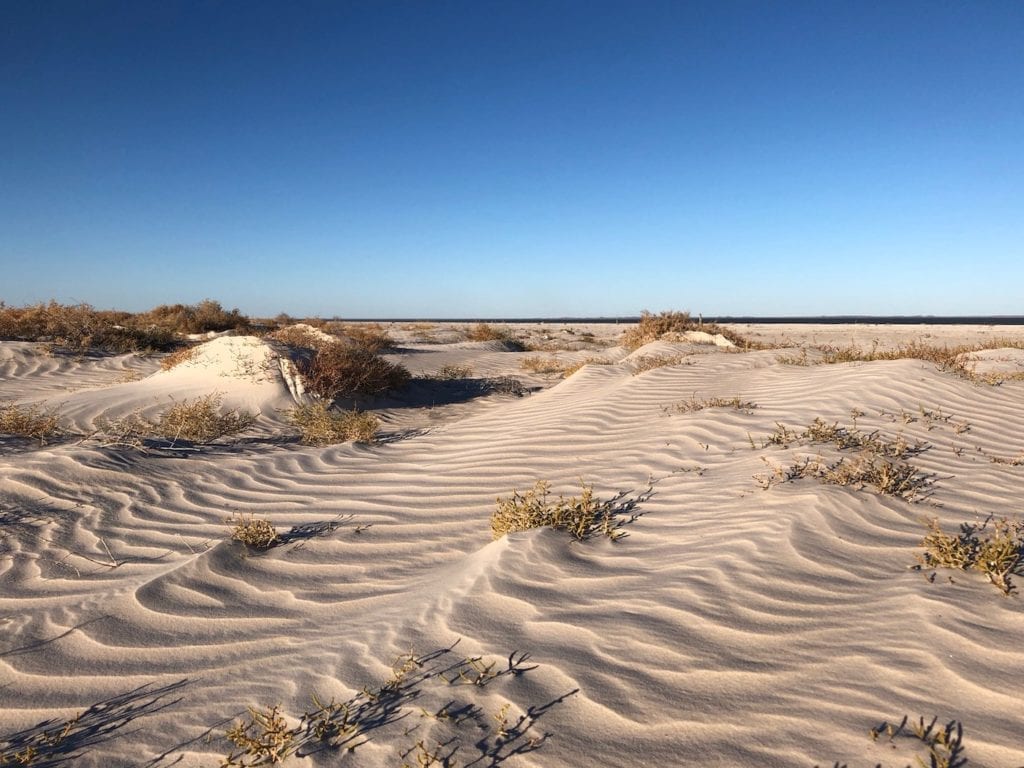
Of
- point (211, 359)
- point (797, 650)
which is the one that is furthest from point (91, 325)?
point (797, 650)

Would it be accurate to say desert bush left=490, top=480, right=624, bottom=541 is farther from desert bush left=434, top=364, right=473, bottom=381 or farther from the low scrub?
desert bush left=434, top=364, right=473, bottom=381

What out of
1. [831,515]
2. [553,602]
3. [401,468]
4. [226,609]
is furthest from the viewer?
[401,468]

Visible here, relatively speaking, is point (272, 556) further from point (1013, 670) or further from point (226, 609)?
point (1013, 670)

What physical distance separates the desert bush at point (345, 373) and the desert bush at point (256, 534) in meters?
4.11

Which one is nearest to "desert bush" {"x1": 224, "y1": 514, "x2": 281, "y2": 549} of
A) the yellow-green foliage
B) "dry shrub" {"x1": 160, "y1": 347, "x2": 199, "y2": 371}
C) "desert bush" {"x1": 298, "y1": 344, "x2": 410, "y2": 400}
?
the yellow-green foliage

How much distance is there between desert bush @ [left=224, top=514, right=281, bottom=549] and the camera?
3324 millimetres

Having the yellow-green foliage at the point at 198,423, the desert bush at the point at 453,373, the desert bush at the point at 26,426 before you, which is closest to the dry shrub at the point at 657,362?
the desert bush at the point at 453,373

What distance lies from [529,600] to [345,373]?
19.5 ft

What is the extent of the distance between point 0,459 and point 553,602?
4.32 metres

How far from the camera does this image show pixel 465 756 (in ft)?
Answer: 5.44

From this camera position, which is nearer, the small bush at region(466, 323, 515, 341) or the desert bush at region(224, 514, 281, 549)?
the desert bush at region(224, 514, 281, 549)

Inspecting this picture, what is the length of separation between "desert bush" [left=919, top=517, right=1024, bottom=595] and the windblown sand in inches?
2.6

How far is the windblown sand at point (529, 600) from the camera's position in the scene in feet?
5.76

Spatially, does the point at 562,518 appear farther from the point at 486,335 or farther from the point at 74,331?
the point at 486,335
